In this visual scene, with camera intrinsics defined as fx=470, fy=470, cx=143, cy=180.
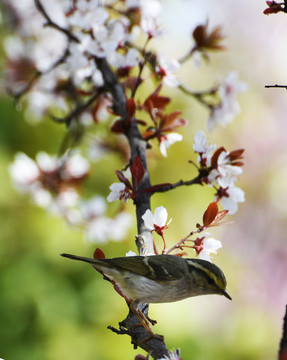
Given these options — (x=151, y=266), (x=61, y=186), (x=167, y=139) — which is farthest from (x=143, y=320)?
(x=61, y=186)

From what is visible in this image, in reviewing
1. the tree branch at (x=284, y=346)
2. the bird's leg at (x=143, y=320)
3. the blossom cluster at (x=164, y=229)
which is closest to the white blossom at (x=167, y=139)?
the blossom cluster at (x=164, y=229)

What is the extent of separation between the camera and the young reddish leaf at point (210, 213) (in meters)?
0.96

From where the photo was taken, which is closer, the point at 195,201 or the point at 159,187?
the point at 159,187

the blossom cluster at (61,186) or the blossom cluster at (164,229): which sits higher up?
the blossom cluster at (61,186)

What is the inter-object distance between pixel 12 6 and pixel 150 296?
245 cm

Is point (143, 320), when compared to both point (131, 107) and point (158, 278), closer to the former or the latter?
point (158, 278)

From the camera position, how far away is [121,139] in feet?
5.96

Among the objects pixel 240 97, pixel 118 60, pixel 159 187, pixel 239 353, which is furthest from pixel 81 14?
pixel 240 97

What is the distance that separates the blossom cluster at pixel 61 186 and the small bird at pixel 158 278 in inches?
31.8

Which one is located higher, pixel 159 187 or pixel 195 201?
pixel 195 201

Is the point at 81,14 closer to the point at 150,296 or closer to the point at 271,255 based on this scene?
the point at 150,296

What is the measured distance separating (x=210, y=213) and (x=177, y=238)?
5.76 feet

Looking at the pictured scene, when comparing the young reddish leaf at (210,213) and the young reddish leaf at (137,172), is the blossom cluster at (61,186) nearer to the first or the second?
the young reddish leaf at (137,172)

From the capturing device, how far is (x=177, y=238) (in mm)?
2699
